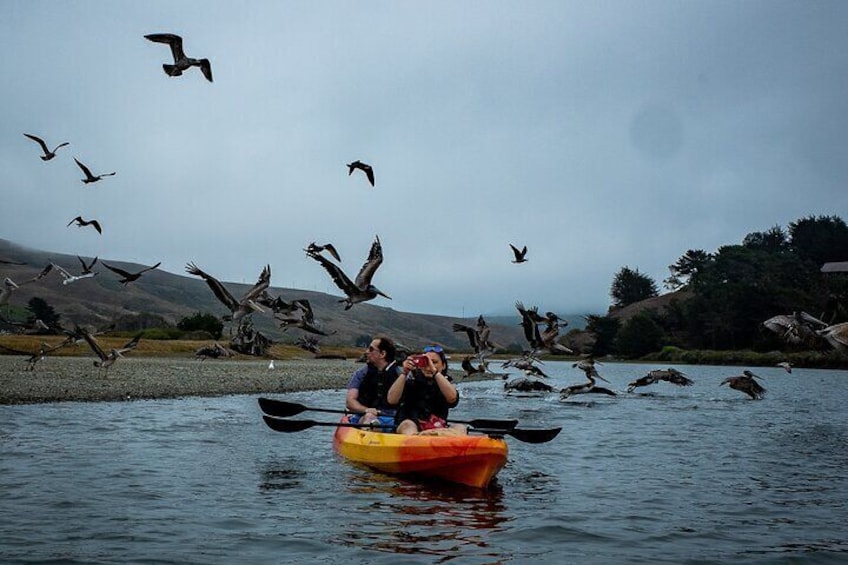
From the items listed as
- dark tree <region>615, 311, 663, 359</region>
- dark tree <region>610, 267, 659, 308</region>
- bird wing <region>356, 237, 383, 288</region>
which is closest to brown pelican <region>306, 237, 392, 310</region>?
bird wing <region>356, 237, 383, 288</region>

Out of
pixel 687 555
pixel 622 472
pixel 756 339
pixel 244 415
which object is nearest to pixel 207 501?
pixel 687 555

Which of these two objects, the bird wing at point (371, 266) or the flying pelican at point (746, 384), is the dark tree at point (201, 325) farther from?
the bird wing at point (371, 266)

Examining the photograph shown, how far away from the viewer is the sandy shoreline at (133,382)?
27.8 metres

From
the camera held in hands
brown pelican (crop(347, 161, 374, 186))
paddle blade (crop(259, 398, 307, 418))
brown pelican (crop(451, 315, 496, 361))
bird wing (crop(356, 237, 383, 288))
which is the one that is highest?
brown pelican (crop(347, 161, 374, 186))

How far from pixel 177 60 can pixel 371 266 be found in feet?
19.0

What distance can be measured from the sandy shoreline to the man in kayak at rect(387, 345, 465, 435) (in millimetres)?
14958

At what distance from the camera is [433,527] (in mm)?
10695

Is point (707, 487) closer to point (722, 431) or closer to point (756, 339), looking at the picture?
point (722, 431)

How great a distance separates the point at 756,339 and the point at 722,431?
78.2 meters

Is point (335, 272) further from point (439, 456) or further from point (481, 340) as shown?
point (481, 340)

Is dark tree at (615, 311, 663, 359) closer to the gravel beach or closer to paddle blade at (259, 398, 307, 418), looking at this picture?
the gravel beach

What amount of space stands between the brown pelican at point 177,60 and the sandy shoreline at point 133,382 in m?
13.1

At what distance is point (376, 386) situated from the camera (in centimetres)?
1720

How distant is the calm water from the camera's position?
31.2ft
